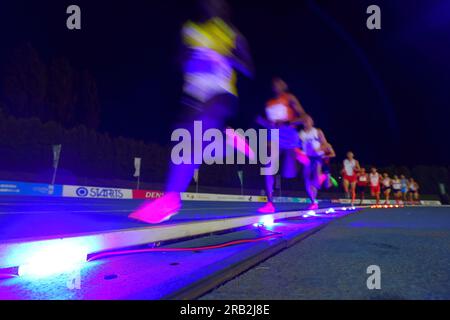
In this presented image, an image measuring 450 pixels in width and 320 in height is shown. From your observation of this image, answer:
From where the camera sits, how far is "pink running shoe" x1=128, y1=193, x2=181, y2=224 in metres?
2.78

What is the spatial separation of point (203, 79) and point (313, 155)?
419cm

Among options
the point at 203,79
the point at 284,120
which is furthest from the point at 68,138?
the point at 203,79

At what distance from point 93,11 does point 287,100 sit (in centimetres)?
2051

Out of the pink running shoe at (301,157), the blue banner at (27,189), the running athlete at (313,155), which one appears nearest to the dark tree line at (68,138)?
the blue banner at (27,189)

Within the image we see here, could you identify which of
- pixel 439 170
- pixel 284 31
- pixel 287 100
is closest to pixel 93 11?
pixel 284 31

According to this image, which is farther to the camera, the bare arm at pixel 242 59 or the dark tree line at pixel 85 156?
the dark tree line at pixel 85 156

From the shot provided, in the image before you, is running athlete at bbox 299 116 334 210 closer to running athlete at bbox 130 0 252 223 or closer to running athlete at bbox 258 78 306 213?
running athlete at bbox 258 78 306 213

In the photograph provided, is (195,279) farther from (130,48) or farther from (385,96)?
(385,96)

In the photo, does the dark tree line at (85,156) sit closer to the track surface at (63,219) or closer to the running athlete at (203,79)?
the track surface at (63,219)

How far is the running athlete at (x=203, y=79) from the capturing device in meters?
3.06

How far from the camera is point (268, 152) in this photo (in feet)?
17.5

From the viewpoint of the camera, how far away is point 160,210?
282 cm

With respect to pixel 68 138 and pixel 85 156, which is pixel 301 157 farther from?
pixel 68 138

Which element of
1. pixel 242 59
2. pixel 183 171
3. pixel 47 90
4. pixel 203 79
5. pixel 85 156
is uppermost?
pixel 47 90
